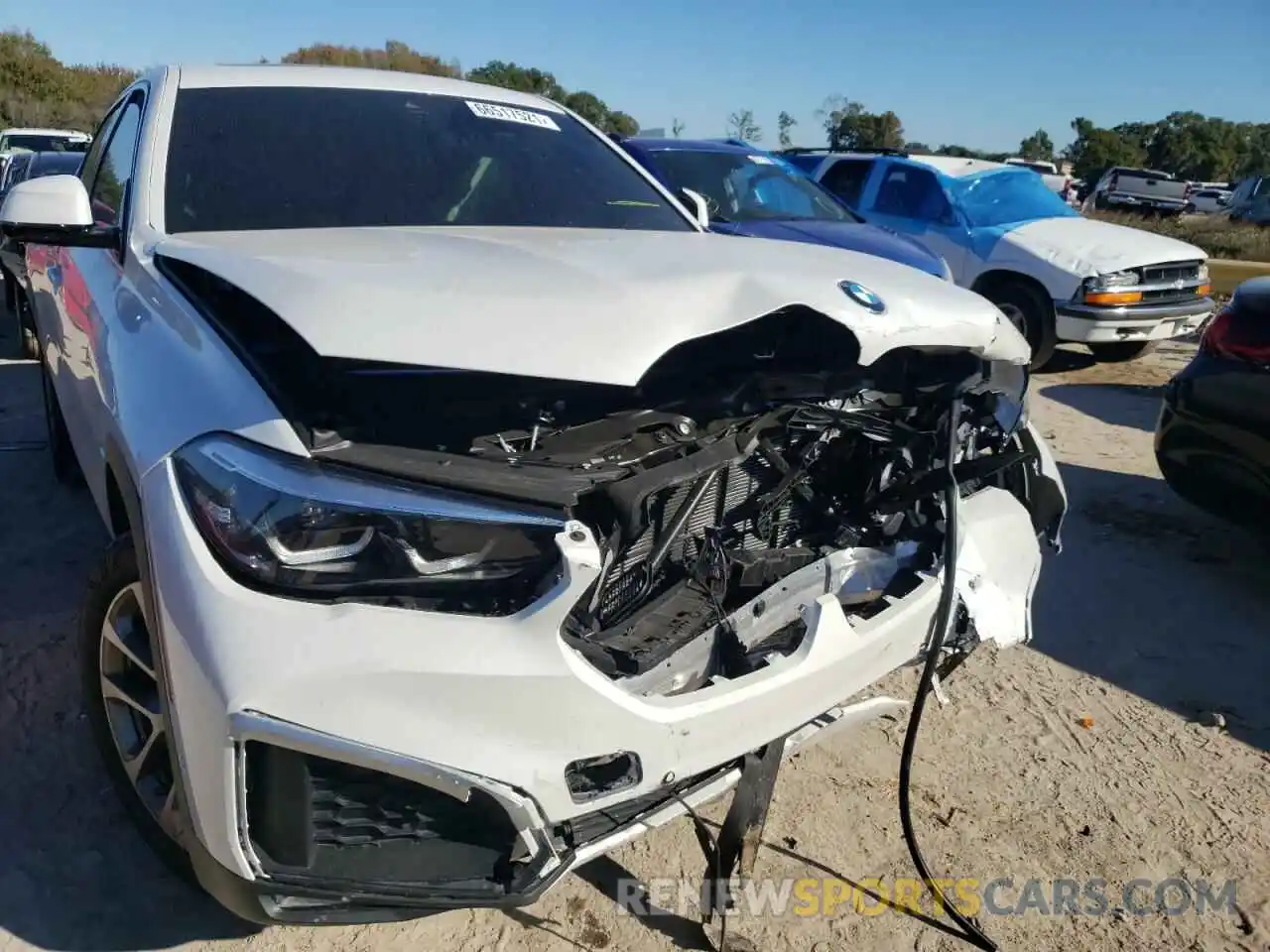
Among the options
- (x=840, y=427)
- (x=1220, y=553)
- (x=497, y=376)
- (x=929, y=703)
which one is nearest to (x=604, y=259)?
(x=497, y=376)

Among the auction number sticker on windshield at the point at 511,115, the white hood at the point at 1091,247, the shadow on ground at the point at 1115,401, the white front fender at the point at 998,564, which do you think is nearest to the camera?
the white front fender at the point at 998,564

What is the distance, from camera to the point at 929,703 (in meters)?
3.16

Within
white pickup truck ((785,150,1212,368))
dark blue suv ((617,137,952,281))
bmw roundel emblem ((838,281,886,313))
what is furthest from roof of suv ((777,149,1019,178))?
bmw roundel emblem ((838,281,886,313))

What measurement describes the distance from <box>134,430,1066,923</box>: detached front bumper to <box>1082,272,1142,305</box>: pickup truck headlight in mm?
6846

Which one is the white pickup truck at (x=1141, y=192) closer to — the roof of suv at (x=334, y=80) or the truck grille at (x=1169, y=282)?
the truck grille at (x=1169, y=282)

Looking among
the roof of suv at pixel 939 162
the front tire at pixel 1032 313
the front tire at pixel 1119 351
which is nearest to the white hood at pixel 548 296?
the front tire at pixel 1032 313

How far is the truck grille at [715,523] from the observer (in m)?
2.04

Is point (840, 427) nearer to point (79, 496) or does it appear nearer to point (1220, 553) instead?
point (1220, 553)

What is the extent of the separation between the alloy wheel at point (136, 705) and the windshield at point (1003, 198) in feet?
25.6

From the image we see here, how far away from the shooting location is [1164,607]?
12.8 ft

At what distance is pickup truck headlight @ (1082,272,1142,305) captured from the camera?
25.0 feet

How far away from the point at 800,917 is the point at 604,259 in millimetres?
1597

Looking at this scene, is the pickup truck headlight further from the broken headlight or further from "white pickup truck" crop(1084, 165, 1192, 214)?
"white pickup truck" crop(1084, 165, 1192, 214)

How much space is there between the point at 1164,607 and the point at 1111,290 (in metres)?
4.53
